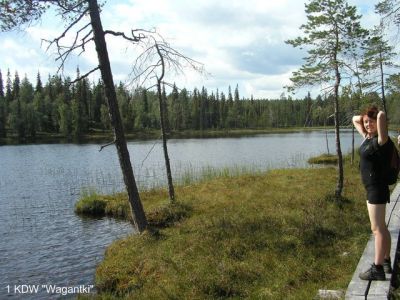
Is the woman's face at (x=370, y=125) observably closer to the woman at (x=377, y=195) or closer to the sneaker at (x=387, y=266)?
the woman at (x=377, y=195)

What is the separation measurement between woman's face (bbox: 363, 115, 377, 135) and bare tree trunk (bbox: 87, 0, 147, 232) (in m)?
7.50

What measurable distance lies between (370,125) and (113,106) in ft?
25.5

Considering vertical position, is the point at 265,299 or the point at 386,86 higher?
the point at 386,86

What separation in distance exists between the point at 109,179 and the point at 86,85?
316 ft

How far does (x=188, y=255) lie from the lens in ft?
31.4

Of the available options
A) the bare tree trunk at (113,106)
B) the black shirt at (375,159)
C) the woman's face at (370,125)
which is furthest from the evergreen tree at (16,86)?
the black shirt at (375,159)

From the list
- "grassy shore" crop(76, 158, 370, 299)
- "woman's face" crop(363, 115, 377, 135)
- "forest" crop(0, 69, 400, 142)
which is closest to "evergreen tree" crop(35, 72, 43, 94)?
"forest" crop(0, 69, 400, 142)

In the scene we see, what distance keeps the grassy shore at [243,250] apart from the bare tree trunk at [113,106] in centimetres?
82

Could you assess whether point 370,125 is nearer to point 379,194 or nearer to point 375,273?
point 379,194

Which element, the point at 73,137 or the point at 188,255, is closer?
the point at 188,255

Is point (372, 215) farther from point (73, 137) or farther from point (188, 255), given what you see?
point (73, 137)

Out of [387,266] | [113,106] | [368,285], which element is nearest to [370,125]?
[387,266]

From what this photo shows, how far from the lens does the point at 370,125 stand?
6.01 m

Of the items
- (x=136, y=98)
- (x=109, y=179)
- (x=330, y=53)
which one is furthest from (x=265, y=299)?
(x=109, y=179)
